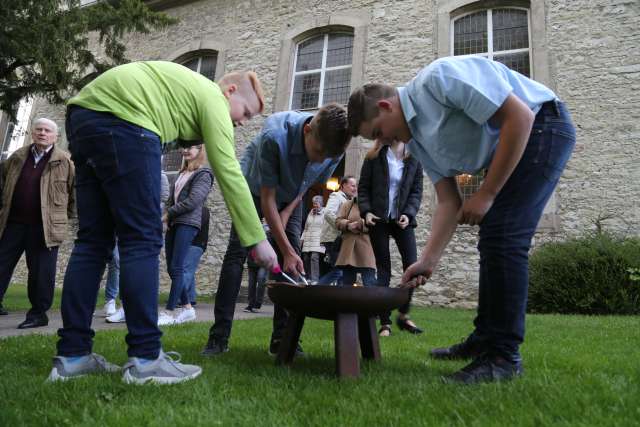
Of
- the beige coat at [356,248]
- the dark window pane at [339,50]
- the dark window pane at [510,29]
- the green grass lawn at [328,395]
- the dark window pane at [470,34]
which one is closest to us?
the green grass lawn at [328,395]

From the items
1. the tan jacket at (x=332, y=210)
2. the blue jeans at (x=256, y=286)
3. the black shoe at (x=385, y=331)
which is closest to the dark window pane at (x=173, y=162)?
the blue jeans at (x=256, y=286)

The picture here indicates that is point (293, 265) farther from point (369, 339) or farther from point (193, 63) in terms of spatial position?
point (193, 63)

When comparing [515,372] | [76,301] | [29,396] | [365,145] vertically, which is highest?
[365,145]

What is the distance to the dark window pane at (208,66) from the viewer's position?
40.7 feet

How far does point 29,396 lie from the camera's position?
1.82 m

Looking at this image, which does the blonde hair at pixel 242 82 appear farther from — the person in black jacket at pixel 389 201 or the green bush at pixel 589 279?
the green bush at pixel 589 279

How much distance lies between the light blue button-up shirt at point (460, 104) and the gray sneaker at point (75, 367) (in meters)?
1.85

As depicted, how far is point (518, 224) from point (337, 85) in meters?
9.11

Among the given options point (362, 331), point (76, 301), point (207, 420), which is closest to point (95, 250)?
point (76, 301)

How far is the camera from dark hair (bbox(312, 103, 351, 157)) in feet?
8.19

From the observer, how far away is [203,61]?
12664 mm

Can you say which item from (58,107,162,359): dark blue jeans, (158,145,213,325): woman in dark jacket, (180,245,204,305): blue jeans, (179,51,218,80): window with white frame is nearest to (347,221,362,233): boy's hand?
(158,145,213,325): woman in dark jacket

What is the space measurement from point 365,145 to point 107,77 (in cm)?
772

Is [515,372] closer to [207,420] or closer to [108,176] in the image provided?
[207,420]
